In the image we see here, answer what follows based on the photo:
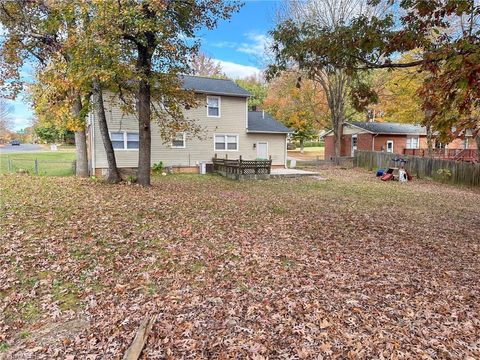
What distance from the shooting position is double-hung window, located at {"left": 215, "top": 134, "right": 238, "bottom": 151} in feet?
67.7

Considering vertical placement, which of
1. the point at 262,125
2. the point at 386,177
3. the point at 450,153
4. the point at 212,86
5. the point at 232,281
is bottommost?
the point at 232,281

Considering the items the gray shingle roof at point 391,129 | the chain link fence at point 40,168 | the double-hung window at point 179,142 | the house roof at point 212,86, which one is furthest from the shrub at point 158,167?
the gray shingle roof at point 391,129

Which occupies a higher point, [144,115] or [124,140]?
[144,115]

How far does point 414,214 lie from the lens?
30.7ft

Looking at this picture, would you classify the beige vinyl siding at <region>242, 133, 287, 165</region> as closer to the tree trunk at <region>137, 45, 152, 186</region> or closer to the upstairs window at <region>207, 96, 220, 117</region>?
the upstairs window at <region>207, 96, 220, 117</region>

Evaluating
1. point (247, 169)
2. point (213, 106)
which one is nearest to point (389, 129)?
point (213, 106)

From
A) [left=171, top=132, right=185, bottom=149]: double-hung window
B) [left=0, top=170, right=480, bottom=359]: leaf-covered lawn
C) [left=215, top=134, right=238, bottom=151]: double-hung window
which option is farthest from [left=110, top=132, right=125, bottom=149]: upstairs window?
[left=0, top=170, right=480, bottom=359]: leaf-covered lawn

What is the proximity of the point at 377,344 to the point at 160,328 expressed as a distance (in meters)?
2.27

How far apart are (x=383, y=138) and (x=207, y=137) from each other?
1868 centimetres

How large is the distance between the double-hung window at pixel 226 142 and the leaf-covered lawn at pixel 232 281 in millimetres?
12127

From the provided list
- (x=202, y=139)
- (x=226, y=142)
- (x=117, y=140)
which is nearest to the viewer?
(x=117, y=140)

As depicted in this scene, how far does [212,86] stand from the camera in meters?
20.6

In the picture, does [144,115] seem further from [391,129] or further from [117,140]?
[391,129]

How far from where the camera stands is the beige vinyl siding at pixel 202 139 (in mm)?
17828
